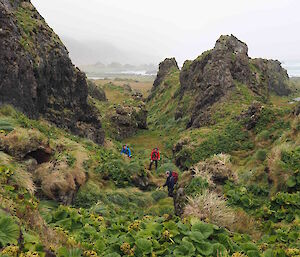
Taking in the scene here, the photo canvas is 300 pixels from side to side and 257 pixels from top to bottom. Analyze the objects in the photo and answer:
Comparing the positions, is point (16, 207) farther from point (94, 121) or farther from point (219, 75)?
point (219, 75)

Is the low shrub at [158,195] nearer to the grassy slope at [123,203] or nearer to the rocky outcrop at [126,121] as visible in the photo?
the grassy slope at [123,203]

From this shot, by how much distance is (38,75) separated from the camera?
2122 centimetres

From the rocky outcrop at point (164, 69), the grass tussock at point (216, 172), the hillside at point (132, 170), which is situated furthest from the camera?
the rocky outcrop at point (164, 69)

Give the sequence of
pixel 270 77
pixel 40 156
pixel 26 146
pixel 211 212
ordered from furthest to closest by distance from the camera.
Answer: pixel 270 77 < pixel 40 156 < pixel 26 146 < pixel 211 212

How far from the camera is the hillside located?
19.9ft

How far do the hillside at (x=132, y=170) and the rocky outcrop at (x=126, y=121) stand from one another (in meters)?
0.18

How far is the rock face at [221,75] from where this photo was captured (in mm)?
35906

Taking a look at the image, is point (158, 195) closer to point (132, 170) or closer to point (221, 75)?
point (132, 170)

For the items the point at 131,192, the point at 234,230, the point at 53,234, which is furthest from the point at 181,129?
the point at 53,234

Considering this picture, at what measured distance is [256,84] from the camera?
128 ft

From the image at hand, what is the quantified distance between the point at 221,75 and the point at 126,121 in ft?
44.9

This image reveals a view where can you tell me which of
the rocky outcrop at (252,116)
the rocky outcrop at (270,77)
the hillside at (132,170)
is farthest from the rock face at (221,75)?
the rocky outcrop at (252,116)

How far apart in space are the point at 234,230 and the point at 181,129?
96.1ft

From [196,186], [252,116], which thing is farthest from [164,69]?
[196,186]
